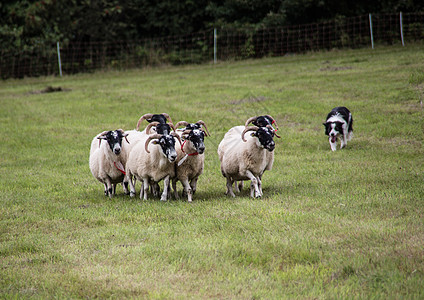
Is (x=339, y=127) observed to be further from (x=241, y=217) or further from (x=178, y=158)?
(x=241, y=217)

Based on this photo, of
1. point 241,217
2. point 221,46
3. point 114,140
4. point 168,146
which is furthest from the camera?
point 221,46

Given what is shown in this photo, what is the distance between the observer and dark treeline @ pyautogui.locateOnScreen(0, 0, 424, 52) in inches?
1276

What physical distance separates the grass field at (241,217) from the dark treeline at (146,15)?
13.6 metres

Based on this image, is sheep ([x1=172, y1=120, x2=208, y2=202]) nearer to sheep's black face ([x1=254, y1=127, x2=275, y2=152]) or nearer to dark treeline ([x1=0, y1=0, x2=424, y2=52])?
sheep's black face ([x1=254, y1=127, x2=275, y2=152])

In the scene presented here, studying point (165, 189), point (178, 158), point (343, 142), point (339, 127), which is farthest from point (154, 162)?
point (343, 142)

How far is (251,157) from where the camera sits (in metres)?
10.0

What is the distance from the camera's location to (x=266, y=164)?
34.1 feet

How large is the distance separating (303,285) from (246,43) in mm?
27098

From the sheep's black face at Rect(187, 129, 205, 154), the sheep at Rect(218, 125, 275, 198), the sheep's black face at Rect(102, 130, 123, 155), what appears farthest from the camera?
the sheep's black face at Rect(102, 130, 123, 155)

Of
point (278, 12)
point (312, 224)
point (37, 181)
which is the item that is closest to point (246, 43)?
point (278, 12)

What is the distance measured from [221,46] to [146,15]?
28.6 ft

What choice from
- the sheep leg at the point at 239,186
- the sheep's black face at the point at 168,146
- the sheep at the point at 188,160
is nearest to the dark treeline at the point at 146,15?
the sheep leg at the point at 239,186

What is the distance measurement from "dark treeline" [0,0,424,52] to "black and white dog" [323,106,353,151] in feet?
60.7

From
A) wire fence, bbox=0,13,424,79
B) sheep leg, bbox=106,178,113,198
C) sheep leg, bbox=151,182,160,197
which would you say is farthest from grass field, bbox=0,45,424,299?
wire fence, bbox=0,13,424,79
